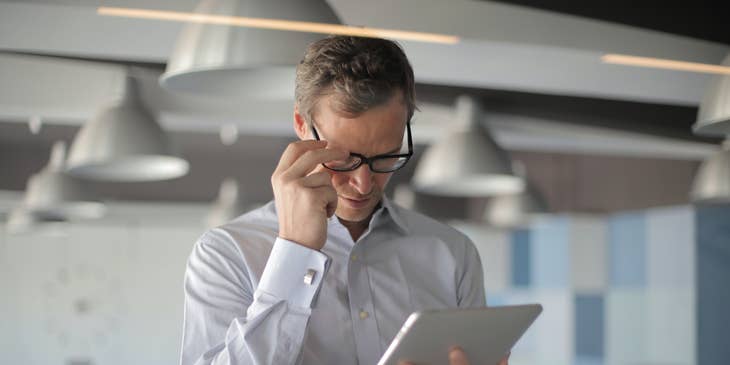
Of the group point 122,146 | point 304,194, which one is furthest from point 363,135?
point 122,146

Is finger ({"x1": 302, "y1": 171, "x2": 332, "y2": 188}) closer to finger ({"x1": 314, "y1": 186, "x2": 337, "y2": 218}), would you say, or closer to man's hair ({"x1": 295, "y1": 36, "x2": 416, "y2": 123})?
finger ({"x1": 314, "y1": 186, "x2": 337, "y2": 218})

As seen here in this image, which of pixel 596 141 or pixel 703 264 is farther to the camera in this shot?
pixel 596 141

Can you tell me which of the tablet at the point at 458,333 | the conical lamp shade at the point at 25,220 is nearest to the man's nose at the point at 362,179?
the tablet at the point at 458,333

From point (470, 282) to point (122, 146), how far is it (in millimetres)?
1947

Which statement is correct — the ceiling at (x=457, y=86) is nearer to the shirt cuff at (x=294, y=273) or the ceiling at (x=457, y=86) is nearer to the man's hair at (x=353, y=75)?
the man's hair at (x=353, y=75)

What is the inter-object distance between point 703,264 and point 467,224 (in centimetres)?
184

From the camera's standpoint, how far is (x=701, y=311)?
4.79 m

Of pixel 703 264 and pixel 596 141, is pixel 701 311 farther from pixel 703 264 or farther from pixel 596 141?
pixel 596 141

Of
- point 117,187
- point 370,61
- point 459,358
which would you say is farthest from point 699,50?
point 117,187

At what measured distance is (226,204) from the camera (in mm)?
5559

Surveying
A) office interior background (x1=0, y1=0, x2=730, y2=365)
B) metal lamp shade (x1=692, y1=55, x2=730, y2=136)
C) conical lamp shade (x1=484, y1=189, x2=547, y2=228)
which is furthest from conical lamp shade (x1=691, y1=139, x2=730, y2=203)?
conical lamp shade (x1=484, y1=189, x2=547, y2=228)

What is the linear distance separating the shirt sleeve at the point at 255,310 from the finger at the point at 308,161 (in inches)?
3.8

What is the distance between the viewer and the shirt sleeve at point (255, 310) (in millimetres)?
1354

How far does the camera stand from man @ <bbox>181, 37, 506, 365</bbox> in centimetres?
137
